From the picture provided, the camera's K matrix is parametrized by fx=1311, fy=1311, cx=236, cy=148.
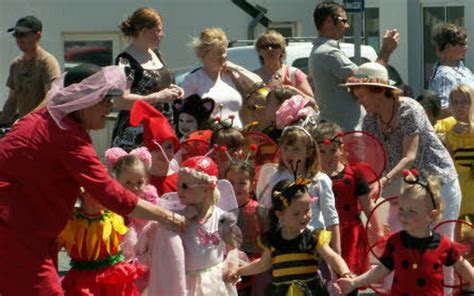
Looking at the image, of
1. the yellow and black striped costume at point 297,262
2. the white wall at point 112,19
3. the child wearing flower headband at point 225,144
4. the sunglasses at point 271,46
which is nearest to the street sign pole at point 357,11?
the sunglasses at point 271,46

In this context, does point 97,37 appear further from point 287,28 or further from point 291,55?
point 291,55

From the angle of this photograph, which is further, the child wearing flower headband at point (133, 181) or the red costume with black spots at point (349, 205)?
the red costume with black spots at point (349, 205)

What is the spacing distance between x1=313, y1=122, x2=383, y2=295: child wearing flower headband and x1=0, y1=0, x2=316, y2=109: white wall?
13611 millimetres

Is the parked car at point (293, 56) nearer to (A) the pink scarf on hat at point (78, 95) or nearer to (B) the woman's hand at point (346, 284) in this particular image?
(B) the woman's hand at point (346, 284)

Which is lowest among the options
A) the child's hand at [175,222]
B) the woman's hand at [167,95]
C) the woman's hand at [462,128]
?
the child's hand at [175,222]

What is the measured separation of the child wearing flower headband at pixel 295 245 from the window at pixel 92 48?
15.0 meters

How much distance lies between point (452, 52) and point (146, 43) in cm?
308

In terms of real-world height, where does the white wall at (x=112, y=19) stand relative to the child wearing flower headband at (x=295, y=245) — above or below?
above

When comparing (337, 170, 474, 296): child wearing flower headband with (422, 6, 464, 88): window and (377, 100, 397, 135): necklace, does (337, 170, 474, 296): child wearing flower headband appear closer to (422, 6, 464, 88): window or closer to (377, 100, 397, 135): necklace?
(377, 100, 397, 135): necklace

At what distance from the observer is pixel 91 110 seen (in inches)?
264

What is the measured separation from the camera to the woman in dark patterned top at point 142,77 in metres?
9.05

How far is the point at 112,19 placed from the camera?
22.1 meters

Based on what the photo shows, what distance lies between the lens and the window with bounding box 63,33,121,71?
22.2 meters

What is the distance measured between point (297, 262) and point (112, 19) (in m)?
15.2
